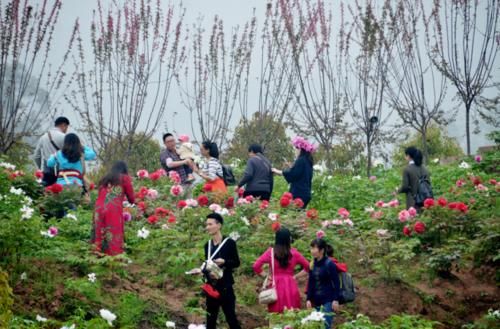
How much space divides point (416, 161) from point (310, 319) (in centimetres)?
612

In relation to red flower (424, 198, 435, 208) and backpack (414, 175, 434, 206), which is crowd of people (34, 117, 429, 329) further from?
red flower (424, 198, 435, 208)

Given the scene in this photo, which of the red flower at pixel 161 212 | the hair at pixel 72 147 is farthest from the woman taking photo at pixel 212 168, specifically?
the hair at pixel 72 147

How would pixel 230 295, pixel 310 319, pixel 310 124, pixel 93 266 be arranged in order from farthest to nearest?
1. pixel 310 124
2. pixel 93 266
3. pixel 230 295
4. pixel 310 319

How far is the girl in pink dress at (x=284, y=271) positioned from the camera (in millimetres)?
8078

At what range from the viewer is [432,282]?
397 inches

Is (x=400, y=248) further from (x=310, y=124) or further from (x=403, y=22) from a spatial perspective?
(x=403, y=22)

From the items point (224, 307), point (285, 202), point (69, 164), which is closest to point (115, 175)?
point (224, 307)

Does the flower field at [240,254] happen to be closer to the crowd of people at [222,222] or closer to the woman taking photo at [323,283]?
the crowd of people at [222,222]

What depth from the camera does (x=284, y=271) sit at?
818 cm

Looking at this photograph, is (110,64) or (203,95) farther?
(203,95)

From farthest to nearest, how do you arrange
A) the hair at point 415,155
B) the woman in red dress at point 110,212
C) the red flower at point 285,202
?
1. the hair at point 415,155
2. the red flower at point 285,202
3. the woman in red dress at point 110,212

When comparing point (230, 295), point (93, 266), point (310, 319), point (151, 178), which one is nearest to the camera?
point (310, 319)

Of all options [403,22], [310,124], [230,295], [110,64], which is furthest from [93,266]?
[403,22]

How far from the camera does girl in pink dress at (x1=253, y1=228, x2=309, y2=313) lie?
8078 millimetres
